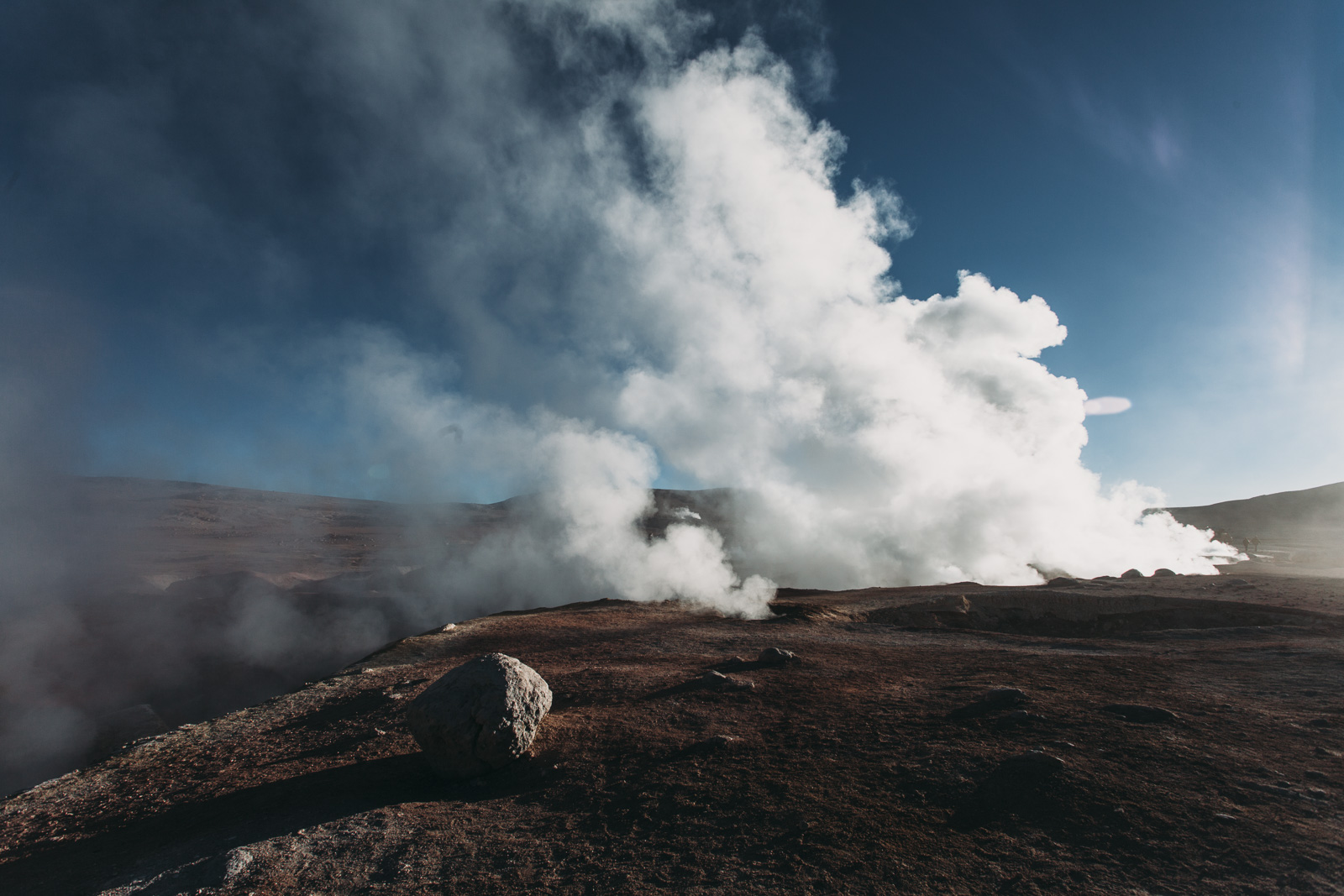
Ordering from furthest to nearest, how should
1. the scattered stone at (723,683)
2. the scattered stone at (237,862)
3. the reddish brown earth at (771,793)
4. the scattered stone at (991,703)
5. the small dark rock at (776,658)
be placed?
the small dark rock at (776,658) < the scattered stone at (723,683) < the scattered stone at (991,703) < the scattered stone at (237,862) < the reddish brown earth at (771,793)

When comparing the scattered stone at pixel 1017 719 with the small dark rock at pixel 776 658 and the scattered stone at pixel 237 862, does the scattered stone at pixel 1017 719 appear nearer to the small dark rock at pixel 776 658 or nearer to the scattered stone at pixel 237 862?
the small dark rock at pixel 776 658

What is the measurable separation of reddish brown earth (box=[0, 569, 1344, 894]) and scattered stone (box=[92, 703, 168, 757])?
631 cm

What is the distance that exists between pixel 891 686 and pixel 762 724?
10.0 ft

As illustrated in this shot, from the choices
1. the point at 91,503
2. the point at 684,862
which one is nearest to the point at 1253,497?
the point at 684,862

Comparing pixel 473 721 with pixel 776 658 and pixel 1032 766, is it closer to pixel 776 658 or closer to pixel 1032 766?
pixel 1032 766

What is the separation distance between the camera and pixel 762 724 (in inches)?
309

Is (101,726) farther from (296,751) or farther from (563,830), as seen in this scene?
(563,830)

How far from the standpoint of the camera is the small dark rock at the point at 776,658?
37.0 feet

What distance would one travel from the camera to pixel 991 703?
26.0 ft

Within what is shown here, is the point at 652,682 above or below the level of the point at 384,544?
below

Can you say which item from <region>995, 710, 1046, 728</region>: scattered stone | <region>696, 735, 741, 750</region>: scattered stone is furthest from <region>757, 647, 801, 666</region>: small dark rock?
<region>995, 710, 1046, 728</region>: scattered stone

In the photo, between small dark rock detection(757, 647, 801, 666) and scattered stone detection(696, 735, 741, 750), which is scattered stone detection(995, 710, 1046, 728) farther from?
small dark rock detection(757, 647, 801, 666)

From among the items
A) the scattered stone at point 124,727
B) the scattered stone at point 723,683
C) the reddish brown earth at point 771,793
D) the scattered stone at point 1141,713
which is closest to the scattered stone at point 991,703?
the reddish brown earth at point 771,793

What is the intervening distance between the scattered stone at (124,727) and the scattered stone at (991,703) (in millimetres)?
17486
